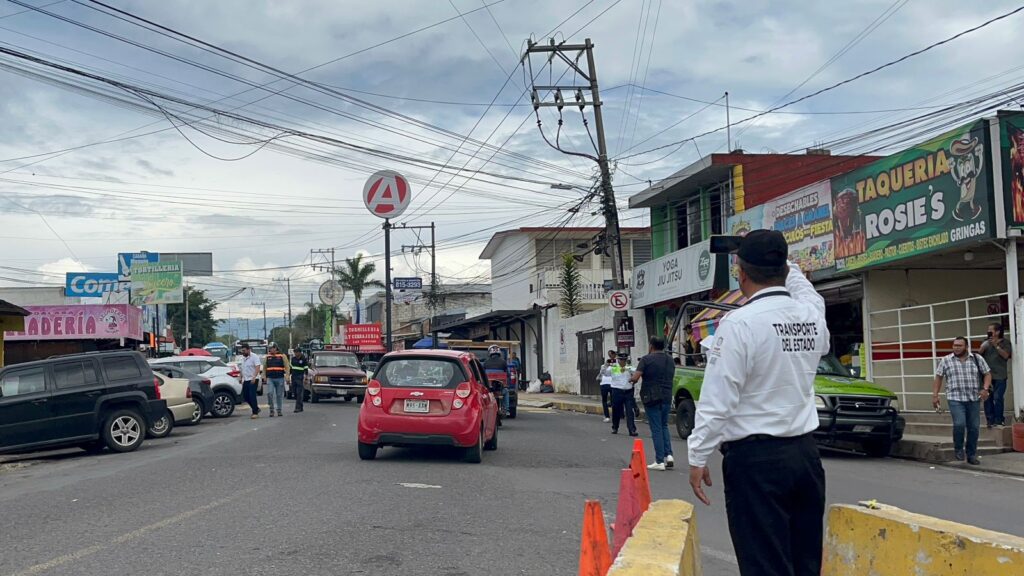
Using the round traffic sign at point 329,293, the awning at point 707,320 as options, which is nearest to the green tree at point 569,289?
the awning at point 707,320

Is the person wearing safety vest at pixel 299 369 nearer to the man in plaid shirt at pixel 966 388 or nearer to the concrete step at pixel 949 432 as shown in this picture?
the concrete step at pixel 949 432

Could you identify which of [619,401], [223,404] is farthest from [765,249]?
[223,404]

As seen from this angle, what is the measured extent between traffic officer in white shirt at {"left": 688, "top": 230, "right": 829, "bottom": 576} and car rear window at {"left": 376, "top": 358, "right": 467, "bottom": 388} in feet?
29.2

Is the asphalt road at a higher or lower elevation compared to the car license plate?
lower

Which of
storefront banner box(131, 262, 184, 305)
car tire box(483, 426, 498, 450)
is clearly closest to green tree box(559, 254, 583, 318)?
storefront banner box(131, 262, 184, 305)

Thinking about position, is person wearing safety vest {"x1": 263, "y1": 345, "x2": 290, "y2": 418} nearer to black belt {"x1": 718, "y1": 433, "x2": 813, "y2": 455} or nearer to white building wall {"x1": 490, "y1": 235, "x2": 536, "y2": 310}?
black belt {"x1": 718, "y1": 433, "x2": 813, "y2": 455}

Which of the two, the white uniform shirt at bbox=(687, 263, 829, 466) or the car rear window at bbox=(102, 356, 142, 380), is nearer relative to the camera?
the white uniform shirt at bbox=(687, 263, 829, 466)

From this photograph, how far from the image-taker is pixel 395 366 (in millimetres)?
13094

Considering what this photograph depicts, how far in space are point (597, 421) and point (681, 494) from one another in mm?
13673

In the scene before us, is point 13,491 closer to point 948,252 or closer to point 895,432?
point 895,432

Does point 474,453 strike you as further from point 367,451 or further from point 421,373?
point 367,451


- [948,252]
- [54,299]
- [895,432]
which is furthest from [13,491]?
[54,299]

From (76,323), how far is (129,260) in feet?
41.6

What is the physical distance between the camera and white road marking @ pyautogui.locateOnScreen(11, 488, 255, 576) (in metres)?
6.38
